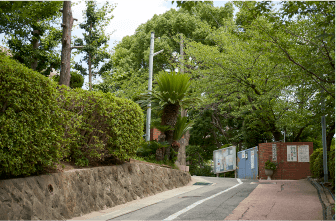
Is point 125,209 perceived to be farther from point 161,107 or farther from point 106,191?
point 161,107

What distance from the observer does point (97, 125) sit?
8.14 meters

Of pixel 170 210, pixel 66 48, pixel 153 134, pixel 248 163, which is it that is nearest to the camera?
pixel 170 210

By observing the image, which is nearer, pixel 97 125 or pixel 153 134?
pixel 97 125

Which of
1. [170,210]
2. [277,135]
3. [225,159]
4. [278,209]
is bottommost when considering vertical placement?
[170,210]

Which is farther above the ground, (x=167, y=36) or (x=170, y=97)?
(x=167, y=36)

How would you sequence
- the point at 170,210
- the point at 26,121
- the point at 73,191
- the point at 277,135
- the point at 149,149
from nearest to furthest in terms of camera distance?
the point at 26,121 < the point at 73,191 < the point at 170,210 < the point at 149,149 < the point at 277,135

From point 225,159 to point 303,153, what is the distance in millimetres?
7241

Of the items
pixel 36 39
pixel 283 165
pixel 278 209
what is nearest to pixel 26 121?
pixel 278 209

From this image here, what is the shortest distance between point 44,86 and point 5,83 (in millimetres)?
877

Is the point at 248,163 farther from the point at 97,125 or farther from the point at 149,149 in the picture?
the point at 97,125

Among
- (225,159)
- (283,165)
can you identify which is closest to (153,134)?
(225,159)

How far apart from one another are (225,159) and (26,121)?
72.4 ft

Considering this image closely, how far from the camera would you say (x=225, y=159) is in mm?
25688

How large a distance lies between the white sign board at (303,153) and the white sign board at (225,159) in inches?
216
